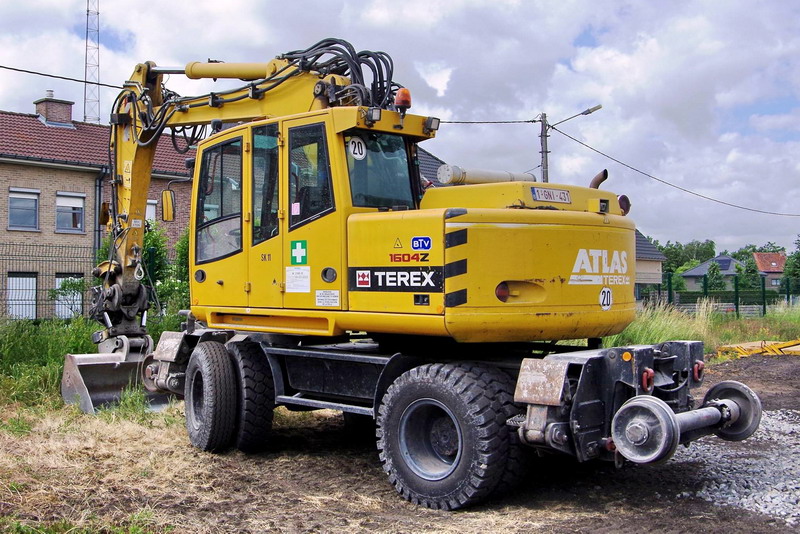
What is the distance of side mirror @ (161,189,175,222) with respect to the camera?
8.12 metres

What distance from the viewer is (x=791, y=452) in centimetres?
727

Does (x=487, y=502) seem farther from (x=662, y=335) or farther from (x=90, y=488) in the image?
(x=662, y=335)

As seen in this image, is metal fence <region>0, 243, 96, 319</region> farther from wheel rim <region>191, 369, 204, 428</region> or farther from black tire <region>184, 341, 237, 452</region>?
black tire <region>184, 341, 237, 452</region>

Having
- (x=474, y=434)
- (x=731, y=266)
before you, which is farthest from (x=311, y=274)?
(x=731, y=266)

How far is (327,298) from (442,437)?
1.38 meters

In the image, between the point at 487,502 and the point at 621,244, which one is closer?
the point at 487,502

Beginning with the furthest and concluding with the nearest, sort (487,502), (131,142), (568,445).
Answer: (131,142), (487,502), (568,445)

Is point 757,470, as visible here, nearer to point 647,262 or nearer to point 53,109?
point 53,109

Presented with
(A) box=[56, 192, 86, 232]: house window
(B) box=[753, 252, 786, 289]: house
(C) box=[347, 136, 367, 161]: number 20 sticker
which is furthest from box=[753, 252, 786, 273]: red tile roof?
(C) box=[347, 136, 367, 161]: number 20 sticker

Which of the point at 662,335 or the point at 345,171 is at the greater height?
the point at 345,171

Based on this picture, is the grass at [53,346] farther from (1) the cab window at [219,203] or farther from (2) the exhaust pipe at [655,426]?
(2) the exhaust pipe at [655,426]

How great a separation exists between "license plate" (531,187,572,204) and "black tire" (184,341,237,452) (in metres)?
3.30

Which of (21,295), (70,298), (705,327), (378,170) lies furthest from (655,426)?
(21,295)

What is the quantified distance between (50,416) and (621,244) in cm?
631
